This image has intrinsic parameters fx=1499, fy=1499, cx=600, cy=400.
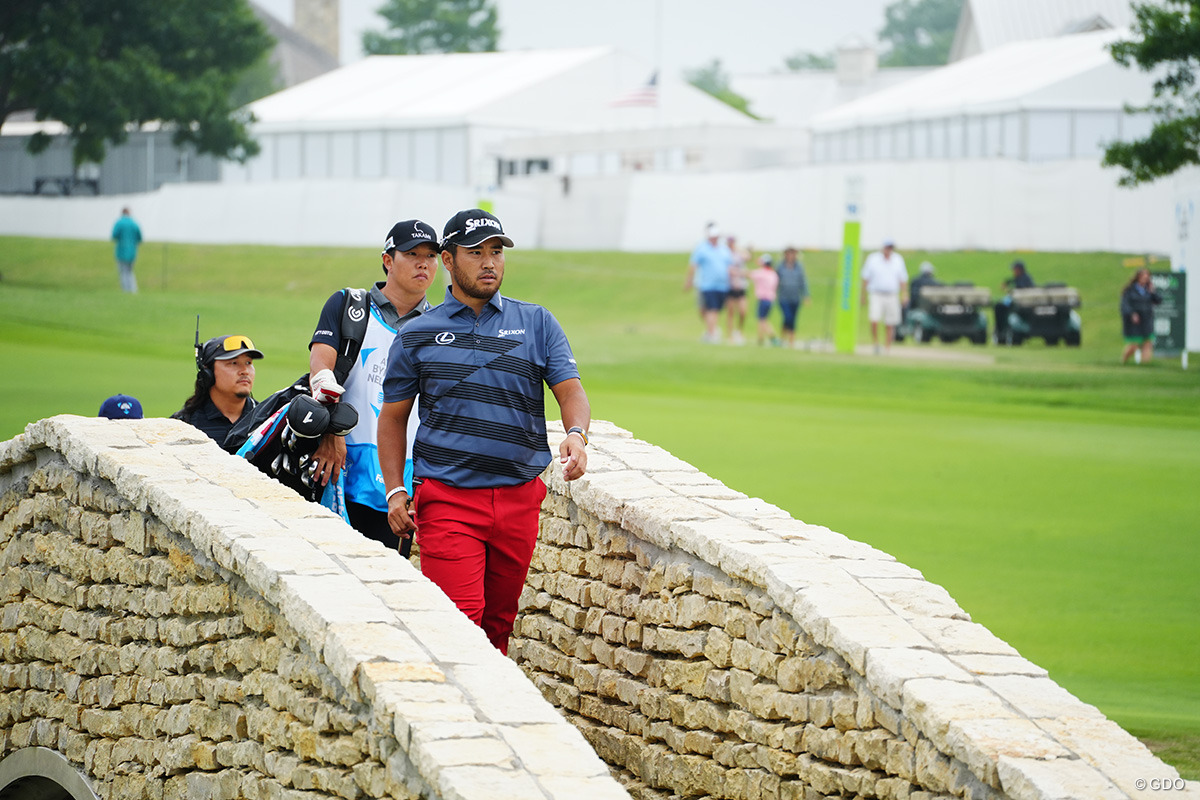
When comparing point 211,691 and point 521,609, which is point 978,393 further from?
point 211,691

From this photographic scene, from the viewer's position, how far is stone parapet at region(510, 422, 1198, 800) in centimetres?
499

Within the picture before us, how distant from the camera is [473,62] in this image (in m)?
56.0

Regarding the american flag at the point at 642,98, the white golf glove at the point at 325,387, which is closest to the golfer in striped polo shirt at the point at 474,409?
the white golf glove at the point at 325,387

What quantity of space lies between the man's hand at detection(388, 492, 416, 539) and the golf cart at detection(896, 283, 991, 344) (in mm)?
22889

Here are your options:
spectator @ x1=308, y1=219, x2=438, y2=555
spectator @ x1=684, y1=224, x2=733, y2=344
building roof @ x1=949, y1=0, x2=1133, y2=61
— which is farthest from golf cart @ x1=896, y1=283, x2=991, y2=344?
building roof @ x1=949, y1=0, x2=1133, y2=61

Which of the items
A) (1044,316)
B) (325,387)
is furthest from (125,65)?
(325,387)

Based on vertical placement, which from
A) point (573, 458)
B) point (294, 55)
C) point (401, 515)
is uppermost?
point (294, 55)

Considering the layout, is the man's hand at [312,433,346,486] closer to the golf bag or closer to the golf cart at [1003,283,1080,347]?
the golf bag

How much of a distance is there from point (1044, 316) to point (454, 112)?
26.0 meters

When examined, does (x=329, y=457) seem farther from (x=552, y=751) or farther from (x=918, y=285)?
(x=918, y=285)

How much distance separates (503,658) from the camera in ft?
17.4

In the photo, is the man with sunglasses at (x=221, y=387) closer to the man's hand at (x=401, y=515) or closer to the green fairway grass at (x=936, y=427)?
the man's hand at (x=401, y=515)

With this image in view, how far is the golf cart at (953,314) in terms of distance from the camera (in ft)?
91.2

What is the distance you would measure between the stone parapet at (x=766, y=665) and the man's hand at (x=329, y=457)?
1.35m
